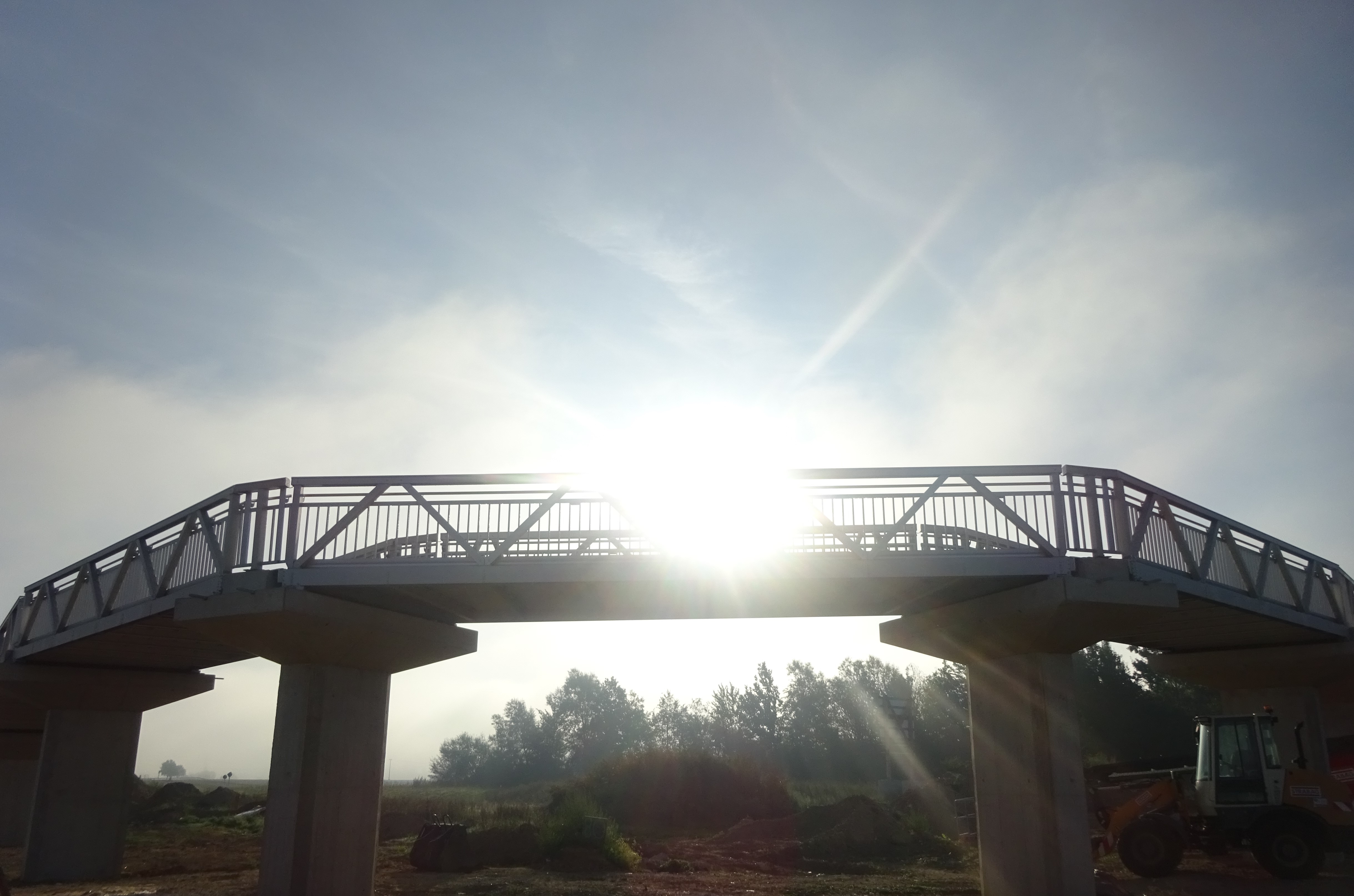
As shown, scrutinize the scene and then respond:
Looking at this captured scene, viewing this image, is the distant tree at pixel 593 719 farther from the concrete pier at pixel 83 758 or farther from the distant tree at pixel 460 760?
the concrete pier at pixel 83 758

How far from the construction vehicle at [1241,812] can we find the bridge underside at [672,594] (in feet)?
7.10

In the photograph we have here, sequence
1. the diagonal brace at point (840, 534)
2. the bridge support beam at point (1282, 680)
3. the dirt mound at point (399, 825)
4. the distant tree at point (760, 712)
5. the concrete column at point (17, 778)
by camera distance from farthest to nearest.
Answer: the distant tree at point (760, 712) < the dirt mound at point (399, 825) < the concrete column at point (17, 778) < the bridge support beam at point (1282, 680) < the diagonal brace at point (840, 534)

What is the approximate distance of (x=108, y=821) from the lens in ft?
73.2

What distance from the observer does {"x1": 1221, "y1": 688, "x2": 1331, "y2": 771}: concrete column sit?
22.2 metres

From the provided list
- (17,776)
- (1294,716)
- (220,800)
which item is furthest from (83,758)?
(220,800)

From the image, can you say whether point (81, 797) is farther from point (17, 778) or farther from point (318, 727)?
point (17, 778)

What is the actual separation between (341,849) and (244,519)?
16.8 feet

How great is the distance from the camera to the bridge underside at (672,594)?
1508 centimetres

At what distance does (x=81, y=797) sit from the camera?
22.1 meters

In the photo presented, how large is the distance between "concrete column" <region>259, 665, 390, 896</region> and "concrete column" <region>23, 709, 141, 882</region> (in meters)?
8.87

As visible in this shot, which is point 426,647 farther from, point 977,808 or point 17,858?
point 17,858

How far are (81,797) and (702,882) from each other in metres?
12.9

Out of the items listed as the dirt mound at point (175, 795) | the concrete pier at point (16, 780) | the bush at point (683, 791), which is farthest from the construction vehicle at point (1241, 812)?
the dirt mound at point (175, 795)

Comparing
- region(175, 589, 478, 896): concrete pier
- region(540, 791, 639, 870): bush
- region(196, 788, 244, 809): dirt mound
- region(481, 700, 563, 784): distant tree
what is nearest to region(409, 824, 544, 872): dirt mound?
region(540, 791, 639, 870): bush
